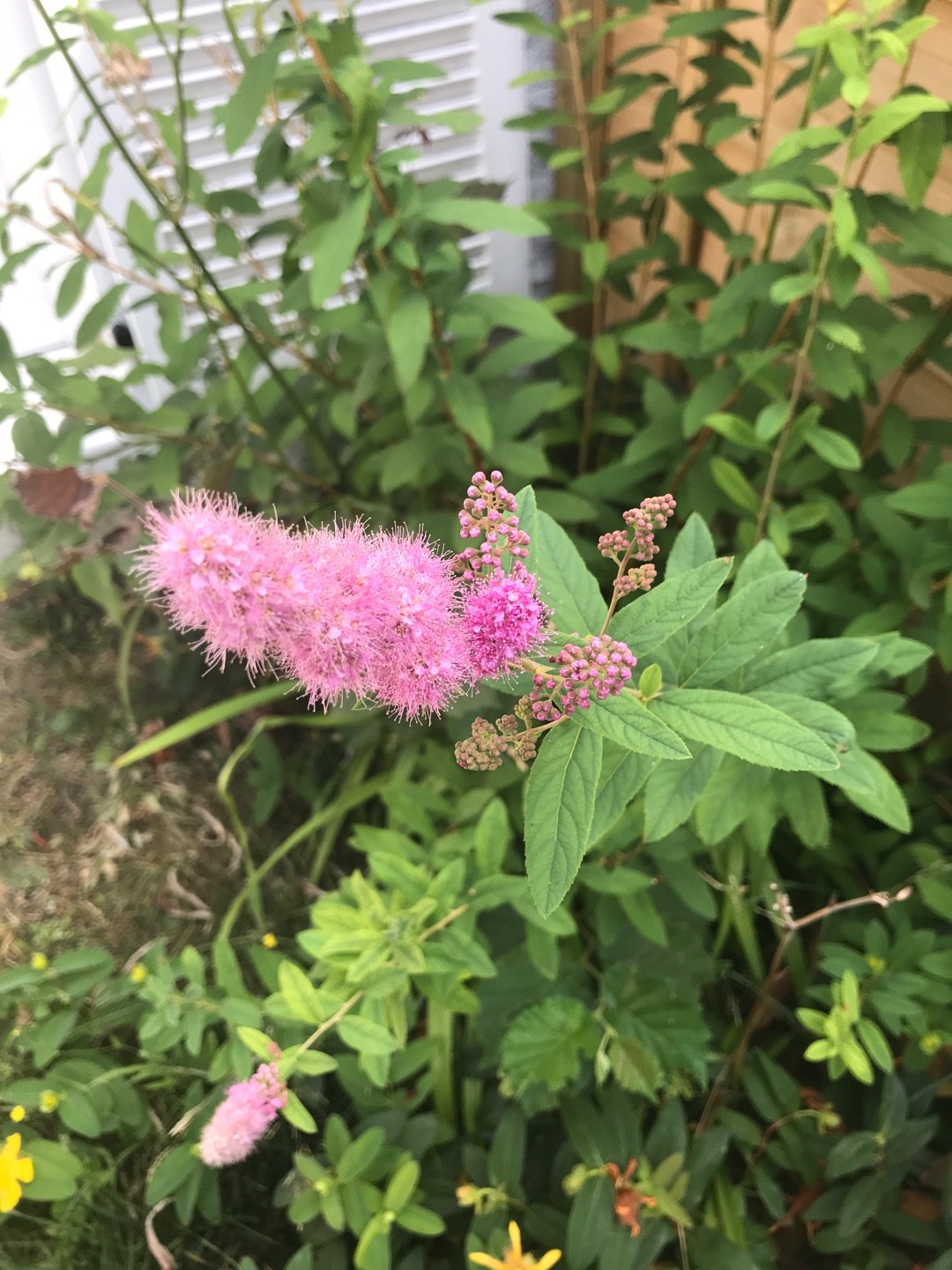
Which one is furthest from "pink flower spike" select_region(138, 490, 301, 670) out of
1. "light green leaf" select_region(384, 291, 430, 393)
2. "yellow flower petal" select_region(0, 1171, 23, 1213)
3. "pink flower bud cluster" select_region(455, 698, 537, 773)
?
"yellow flower petal" select_region(0, 1171, 23, 1213)

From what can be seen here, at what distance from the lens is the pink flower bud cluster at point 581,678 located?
0.44 metres

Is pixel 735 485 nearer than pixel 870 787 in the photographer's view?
No

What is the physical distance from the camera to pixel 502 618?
0.42 m

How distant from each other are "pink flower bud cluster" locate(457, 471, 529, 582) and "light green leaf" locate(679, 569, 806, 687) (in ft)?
0.69

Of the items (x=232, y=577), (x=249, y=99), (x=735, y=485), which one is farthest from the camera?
(x=735, y=485)

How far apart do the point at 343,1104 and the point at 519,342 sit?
91 centimetres

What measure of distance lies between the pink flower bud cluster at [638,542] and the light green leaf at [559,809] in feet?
0.28

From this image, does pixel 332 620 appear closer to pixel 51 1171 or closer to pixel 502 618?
pixel 502 618

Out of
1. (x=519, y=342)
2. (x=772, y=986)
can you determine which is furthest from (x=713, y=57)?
(x=772, y=986)

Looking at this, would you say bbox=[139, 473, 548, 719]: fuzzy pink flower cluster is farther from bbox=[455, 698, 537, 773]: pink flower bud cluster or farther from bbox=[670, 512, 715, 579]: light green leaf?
bbox=[670, 512, 715, 579]: light green leaf

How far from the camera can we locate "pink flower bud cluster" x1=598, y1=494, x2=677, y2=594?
0.46m

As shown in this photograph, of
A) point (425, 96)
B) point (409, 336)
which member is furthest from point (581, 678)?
point (425, 96)

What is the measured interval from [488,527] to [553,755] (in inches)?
5.2

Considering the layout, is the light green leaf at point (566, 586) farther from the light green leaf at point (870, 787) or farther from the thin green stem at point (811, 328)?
the thin green stem at point (811, 328)
